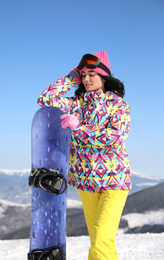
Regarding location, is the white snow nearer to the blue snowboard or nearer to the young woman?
the young woman

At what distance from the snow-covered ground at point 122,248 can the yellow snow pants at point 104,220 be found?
6.42 feet

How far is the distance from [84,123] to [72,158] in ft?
1.05

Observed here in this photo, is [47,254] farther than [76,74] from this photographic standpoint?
No

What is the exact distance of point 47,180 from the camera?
231cm

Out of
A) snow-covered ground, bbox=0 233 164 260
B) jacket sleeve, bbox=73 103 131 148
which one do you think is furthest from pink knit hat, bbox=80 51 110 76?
snow-covered ground, bbox=0 233 164 260

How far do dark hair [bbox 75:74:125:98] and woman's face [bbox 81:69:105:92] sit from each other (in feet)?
0.29

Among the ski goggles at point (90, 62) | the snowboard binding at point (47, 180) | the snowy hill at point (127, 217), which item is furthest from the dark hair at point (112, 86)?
the snowy hill at point (127, 217)

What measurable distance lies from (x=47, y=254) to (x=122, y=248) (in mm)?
2524

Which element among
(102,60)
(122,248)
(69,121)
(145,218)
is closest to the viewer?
(69,121)

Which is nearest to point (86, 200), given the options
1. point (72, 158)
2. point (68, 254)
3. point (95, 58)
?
point (72, 158)

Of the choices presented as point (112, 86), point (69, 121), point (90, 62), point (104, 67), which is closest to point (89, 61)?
point (90, 62)

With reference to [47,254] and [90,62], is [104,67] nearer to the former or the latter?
[90,62]

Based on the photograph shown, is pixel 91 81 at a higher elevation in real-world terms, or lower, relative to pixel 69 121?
higher

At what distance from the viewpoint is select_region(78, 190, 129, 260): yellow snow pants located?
2.23 meters
